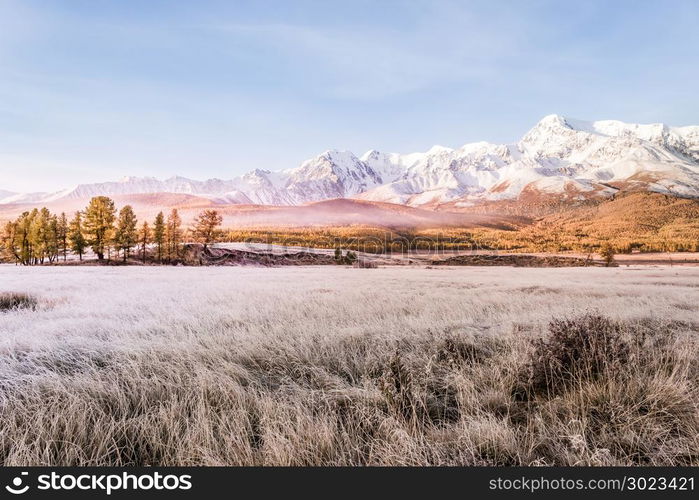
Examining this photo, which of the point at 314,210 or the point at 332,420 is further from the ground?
the point at 314,210

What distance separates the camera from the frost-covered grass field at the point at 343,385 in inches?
84.7

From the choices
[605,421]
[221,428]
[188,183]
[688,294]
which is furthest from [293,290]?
[188,183]

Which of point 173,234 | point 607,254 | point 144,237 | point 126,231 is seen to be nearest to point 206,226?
point 173,234

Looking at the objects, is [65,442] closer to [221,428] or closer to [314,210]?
[221,428]

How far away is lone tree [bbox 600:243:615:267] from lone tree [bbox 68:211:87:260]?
61.1 feet

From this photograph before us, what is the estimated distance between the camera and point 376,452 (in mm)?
2049

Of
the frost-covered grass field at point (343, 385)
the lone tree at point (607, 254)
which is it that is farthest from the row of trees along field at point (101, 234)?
the lone tree at point (607, 254)

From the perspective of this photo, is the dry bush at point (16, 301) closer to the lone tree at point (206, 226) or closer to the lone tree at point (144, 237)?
the lone tree at point (144, 237)

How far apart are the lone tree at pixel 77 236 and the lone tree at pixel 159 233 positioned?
3.40 metres

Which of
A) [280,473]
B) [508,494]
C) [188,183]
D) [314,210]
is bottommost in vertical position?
[508,494]

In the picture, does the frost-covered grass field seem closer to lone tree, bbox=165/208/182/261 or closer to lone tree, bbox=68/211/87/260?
lone tree, bbox=68/211/87/260

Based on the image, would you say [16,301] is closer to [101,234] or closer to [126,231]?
[101,234]

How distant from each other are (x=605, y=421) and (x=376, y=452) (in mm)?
1798

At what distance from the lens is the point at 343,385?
312cm
